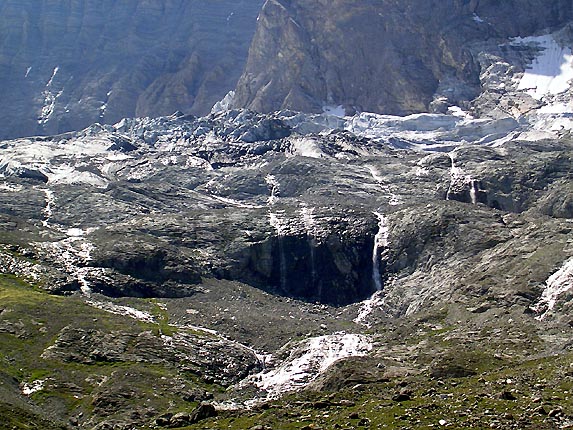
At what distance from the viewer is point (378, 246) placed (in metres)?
155

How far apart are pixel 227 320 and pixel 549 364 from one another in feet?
204

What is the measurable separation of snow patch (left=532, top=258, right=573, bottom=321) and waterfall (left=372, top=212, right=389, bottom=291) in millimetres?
43761

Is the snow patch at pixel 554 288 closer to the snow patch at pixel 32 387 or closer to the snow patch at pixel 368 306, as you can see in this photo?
the snow patch at pixel 368 306

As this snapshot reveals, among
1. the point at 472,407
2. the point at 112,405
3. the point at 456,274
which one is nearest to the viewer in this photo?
the point at 472,407

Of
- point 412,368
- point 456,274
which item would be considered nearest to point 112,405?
point 412,368

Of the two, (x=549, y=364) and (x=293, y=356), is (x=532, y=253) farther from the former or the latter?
(x=549, y=364)

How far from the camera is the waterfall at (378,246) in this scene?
483 ft

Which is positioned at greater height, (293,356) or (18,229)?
(18,229)

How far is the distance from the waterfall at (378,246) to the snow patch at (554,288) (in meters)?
43.8

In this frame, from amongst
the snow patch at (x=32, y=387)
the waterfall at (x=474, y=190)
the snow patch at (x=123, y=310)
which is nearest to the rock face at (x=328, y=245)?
the waterfall at (x=474, y=190)

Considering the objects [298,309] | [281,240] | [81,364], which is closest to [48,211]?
[281,240]

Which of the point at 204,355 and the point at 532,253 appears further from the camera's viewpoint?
the point at 532,253

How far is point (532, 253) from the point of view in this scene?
390 ft

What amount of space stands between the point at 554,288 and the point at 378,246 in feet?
183
